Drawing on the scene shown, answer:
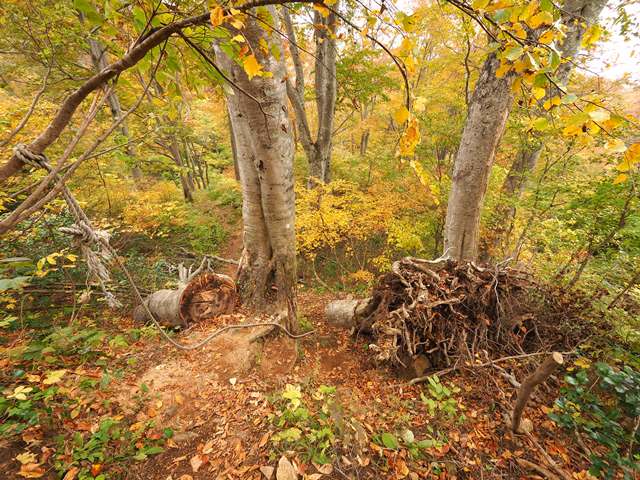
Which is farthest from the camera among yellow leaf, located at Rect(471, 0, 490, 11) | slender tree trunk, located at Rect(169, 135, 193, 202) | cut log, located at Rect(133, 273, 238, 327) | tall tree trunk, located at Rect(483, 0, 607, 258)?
slender tree trunk, located at Rect(169, 135, 193, 202)

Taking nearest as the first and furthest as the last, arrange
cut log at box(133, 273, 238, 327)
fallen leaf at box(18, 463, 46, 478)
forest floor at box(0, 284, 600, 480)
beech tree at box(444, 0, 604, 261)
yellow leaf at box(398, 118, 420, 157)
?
1. yellow leaf at box(398, 118, 420, 157)
2. fallen leaf at box(18, 463, 46, 478)
3. forest floor at box(0, 284, 600, 480)
4. beech tree at box(444, 0, 604, 261)
5. cut log at box(133, 273, 238, 327)

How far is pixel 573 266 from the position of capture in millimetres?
4469

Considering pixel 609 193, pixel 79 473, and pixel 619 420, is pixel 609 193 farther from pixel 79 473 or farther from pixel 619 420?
pixel 79 473

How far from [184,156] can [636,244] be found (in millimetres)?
17982

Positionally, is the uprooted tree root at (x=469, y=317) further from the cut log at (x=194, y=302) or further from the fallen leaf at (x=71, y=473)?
the fallen leaf at (x=71, y=473)

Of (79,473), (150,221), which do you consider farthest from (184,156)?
(79,473)

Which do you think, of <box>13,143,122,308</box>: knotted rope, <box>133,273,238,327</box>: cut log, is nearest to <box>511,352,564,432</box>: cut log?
<box>13,143,122,308</box>: knotted rope

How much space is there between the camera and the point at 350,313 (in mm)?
4516

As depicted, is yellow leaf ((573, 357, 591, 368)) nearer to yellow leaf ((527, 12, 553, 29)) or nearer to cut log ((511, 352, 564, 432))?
cut log ((511, 352, 564, 432))

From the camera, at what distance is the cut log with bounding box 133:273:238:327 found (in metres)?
4.12

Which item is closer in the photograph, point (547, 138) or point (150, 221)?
point (547, 138)

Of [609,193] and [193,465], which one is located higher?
[609,193]

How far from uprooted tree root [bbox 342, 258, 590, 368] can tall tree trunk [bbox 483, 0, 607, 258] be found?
335 centimetres

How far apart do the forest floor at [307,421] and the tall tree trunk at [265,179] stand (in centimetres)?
95
